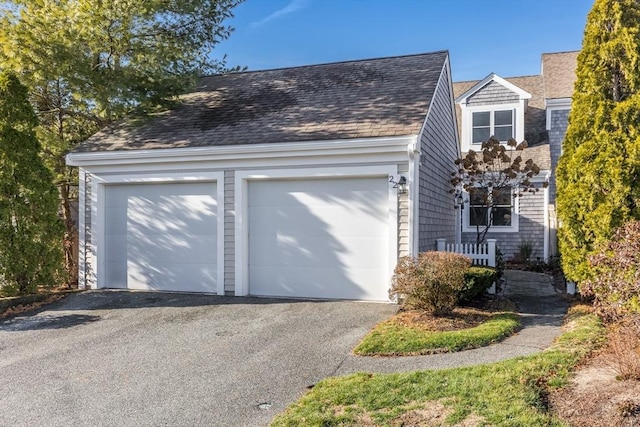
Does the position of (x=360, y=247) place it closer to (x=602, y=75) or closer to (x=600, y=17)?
(x=602, y=75)

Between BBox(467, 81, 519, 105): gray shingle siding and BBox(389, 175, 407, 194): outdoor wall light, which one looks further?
BBox(467, 81, 519, 105): gray shingle siding

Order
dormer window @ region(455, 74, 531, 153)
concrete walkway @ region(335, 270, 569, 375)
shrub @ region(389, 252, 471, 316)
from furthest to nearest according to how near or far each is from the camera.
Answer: dormer window @ region(455, 74, 531, 153)
shrub @ region(389, 252, 471, 316)
concrete walkway @ region(335, 270, 569, 375)

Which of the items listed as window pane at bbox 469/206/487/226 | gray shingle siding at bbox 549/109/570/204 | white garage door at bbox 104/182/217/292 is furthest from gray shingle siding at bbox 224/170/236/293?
gray shingle siding at bbox 549/109/570/204

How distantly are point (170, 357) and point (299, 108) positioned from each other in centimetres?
615

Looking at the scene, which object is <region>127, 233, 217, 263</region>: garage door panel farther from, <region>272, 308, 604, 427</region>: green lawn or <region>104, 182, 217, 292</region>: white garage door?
<region>272, 308, 604, 427</region>: green lawn

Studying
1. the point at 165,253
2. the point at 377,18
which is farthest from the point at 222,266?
the point at 377,18

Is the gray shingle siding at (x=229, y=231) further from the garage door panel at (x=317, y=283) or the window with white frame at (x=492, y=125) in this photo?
the window with white frame at (x=492, y=125)

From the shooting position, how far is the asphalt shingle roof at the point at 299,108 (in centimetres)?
890

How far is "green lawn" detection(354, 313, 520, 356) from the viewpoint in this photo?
5.50 m

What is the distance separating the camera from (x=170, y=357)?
18.5ft

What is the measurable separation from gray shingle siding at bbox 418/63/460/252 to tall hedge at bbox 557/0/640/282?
92.6 inches

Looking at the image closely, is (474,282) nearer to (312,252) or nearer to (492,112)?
(312,252)

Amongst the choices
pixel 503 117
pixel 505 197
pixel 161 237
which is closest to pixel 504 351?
pixel 161 237

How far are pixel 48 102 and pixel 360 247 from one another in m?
9.27
